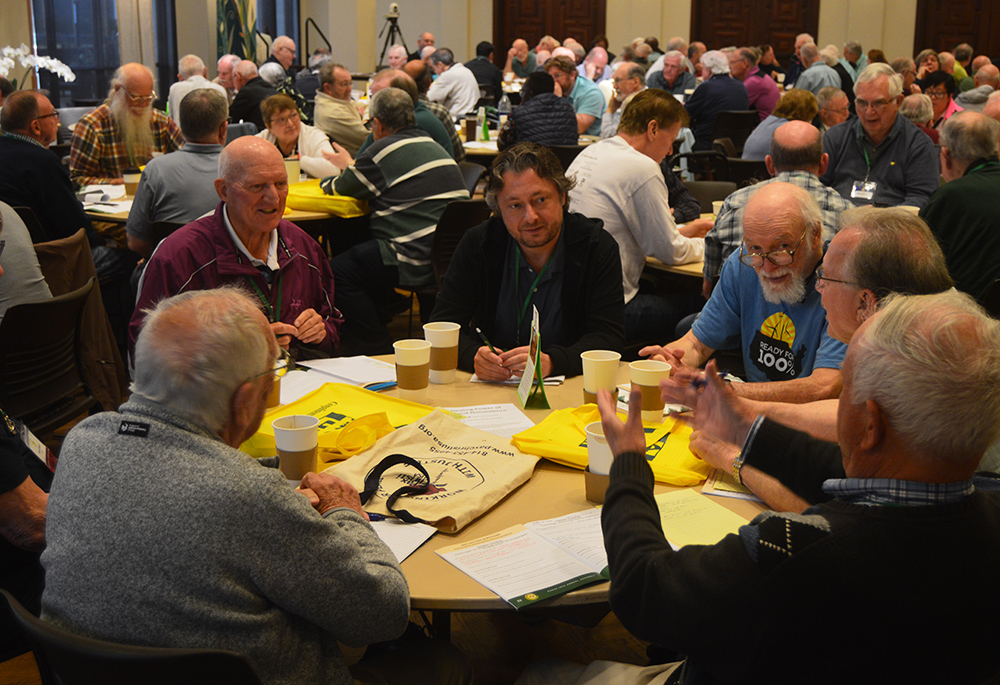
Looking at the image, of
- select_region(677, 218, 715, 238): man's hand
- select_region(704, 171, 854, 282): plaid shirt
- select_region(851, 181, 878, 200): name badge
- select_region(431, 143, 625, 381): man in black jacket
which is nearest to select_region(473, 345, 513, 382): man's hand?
select_region(431, 143, 625, 381): man in black jacket

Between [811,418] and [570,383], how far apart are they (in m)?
0.70

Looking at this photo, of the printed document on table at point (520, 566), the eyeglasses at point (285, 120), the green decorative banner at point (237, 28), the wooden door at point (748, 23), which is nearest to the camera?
the printed document on table at point (520, 566)

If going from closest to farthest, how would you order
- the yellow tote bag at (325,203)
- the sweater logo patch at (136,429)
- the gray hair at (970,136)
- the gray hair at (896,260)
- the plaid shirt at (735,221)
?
the sweater logo patch at (136,429) < the gray hair at (896,260) < the plaid shirt at (735,221) < the gray hair at (970,136) < the yellow tote bag at (325,203)

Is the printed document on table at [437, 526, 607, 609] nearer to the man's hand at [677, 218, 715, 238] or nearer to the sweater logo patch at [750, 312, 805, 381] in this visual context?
the sweater logo patch at [750, 312, 805, 381]

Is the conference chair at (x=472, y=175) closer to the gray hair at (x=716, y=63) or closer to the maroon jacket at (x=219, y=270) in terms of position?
the maroon jacket at (x=219, y=270)

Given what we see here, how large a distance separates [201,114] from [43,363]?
1.78 metres

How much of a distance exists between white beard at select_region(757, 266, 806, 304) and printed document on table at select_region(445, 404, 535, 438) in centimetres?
84

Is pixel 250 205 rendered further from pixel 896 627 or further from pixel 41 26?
pixel 41 26

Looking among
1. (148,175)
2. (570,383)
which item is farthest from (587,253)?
(148,175)

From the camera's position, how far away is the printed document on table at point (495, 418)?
6.89ft

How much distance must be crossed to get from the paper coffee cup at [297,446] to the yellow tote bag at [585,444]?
46cm

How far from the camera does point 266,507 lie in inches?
47.9

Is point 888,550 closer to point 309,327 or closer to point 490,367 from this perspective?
point 490,367

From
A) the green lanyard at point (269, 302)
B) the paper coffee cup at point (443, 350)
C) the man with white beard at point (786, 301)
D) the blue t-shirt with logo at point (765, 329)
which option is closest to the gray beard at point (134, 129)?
the green lanyard at point (269, 302)
